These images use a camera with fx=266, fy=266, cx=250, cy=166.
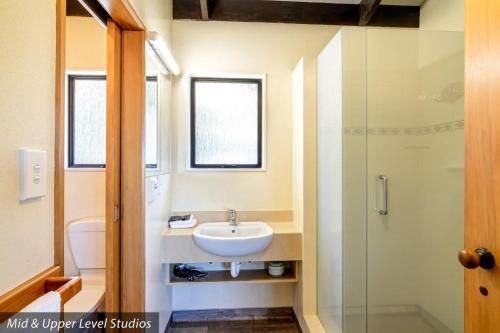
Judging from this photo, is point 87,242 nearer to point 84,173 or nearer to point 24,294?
point 84,173

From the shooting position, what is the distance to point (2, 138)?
60cm

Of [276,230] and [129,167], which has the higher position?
[129,167]

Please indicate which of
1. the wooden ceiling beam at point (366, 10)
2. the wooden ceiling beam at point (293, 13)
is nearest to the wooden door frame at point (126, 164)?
the wooden ceiling beam at point (293, 13)

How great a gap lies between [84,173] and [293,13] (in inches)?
83.2

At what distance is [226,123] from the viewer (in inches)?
90.8

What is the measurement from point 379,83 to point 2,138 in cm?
200

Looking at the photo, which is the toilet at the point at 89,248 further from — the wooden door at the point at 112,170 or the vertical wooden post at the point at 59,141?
the vertical wooden post at the point at 59,141

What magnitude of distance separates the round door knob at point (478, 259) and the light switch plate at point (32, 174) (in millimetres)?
1250

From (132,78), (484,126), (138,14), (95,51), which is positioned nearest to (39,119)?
(132,78)

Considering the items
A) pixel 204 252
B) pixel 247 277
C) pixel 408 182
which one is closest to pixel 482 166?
pixel 408 182

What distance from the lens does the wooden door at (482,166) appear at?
0.78 m

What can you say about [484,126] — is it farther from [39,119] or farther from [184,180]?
[184,180]

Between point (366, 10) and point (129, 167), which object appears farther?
point (366, 10)

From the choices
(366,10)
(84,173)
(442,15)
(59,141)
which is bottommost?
(84,173)
